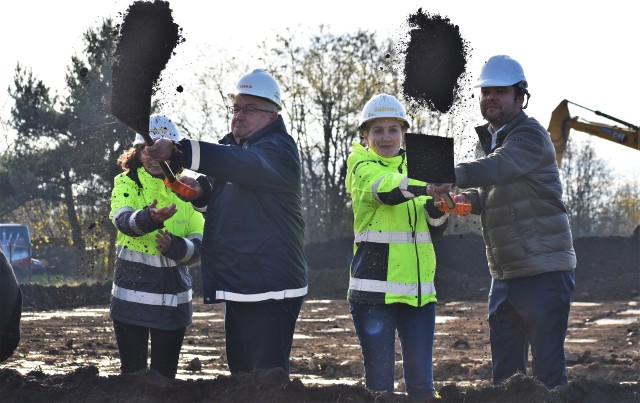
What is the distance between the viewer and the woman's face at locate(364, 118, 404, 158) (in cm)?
583

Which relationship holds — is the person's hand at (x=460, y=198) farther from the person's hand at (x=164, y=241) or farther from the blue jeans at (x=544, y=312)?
the person's hand at (x=164, y=241)

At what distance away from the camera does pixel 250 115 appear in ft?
17.2

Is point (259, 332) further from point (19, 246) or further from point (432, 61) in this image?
point (19, 246)

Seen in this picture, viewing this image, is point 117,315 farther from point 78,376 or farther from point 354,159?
point 354,159

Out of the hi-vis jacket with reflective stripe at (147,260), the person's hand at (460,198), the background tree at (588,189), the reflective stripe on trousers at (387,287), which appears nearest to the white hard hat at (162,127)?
the hi-vis jacket with reflective stripe at (147,260)

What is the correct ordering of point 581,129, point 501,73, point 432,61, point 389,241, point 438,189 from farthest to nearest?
1. point 581,129
2. point 432,61
3. point 501,73
4. point 389,241
5. point 438,189

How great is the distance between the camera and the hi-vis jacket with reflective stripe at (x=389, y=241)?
18.2ft

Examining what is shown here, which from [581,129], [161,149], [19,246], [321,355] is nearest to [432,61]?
[161,149]

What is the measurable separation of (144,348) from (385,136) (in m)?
1.86

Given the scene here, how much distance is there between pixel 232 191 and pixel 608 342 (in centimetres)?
1026

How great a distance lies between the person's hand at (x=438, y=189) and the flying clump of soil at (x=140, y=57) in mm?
1503

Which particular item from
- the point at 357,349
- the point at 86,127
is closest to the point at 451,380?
the point at 357,349

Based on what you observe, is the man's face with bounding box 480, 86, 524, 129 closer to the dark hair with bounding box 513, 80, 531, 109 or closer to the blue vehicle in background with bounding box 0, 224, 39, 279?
the dark hair with bounding box 513, 80, 531, 109

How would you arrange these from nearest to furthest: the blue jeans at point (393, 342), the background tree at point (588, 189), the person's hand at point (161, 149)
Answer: the person's hand at point (161, 149) < the blue jeans at point (393, 342) < the background tree at point (588, 189)
